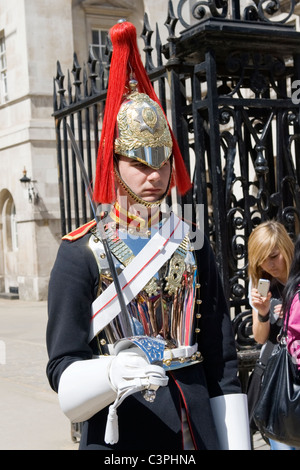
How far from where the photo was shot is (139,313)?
2285mm

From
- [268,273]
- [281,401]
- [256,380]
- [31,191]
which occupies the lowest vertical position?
[256,380]

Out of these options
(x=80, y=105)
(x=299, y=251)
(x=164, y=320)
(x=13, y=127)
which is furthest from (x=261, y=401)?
(x=13, y=127)

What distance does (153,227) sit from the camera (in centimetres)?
242

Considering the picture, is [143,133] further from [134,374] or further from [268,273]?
[268,273]

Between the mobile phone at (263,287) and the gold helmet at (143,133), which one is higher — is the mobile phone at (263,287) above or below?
below

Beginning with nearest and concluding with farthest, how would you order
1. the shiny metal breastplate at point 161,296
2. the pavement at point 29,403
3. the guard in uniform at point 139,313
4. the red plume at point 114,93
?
the guard in uniform at point 139,313, the shiny metal breastplate at point 161,296, the red plume at point 114,93, the pavement at point 29,403

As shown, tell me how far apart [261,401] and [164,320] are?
0.83 metres

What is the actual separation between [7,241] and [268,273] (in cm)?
1576

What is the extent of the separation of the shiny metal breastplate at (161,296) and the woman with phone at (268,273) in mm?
1365

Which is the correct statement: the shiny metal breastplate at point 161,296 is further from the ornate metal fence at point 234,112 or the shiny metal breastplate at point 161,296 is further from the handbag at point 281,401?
the ornate metal fence at point 234,112

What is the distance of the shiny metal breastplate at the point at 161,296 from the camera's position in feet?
7.45

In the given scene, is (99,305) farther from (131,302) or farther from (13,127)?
(13,127)

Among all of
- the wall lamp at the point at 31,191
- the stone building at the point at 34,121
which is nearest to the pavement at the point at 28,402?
the stone building at the point at 34,121

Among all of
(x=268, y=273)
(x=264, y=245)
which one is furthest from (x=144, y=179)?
(x=268, y=273)
